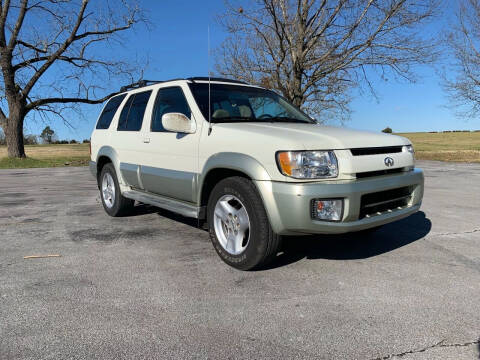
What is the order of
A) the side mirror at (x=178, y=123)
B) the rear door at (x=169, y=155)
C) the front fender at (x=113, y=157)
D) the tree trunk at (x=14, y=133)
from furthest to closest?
the tree trunk at (x=14, y=133)
the front fender at (x=113, y=157)
the rear door at (x=169, y=155)
the side mirror at (x=178, y=123)

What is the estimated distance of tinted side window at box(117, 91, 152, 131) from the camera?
16.5 ft

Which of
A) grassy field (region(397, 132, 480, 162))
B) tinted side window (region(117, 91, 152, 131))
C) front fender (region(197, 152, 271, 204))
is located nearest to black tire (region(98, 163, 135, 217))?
tinted side window (region(117, 91, 152, 131))

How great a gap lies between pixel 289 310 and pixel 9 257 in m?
3.07

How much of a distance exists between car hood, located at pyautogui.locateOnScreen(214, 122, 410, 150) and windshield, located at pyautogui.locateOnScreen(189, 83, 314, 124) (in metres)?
0.33

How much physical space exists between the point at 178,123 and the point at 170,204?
40.1 inches

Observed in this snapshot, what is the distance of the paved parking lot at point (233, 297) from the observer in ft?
7.45

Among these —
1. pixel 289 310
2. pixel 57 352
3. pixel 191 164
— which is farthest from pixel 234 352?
pixel 191 164

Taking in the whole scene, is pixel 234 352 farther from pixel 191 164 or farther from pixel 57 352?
pixel 191 164

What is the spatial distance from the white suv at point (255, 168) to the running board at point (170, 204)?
0.02m

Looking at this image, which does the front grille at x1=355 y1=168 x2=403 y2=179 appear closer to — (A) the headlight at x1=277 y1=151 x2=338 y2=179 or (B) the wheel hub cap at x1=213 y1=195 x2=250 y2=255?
(A) the headlight at x1=277 y1=151 x2=338 y2=179

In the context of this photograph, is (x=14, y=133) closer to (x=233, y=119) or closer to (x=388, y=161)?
(x=233, y=119)

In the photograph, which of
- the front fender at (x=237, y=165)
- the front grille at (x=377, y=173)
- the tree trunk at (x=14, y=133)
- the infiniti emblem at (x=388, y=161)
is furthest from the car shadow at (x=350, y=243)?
the tree trunk at (x=14, y=133)

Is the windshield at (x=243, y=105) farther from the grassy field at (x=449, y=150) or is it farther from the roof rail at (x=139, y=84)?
the grassy field at (x=449, y=150)

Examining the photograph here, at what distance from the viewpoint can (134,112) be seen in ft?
17.3
